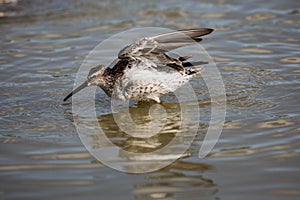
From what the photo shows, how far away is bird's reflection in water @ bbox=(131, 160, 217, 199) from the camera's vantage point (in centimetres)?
479

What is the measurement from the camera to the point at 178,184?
16.4 feet

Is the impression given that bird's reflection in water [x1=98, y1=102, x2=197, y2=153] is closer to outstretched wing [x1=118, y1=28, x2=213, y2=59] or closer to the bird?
the bird

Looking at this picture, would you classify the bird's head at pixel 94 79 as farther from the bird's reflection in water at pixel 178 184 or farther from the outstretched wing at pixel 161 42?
the bird's reflection in water at pixel 178 184

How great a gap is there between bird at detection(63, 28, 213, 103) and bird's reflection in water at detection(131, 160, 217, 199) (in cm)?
216

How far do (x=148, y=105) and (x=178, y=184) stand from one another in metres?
2.75

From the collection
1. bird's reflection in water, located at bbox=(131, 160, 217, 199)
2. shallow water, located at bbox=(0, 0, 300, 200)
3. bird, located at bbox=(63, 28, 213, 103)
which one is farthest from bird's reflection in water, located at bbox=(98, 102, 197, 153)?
bird's reflection in water, located at bbox=(131, 160, 217, 199)

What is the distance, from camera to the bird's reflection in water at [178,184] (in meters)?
4.79

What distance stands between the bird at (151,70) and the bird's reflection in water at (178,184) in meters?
2.16

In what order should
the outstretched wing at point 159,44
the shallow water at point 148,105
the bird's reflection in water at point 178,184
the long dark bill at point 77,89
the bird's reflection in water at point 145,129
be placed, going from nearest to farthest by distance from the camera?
1. the bird's reflection in water at point 178,184
2. the shallow water at point 148,105
3. the bird's reflection in water at point 145,129
4. the outstretched wing at point 159,44
5. the long dark bill at point 77,89

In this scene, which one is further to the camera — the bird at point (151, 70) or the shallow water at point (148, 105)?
the bird at point (151, 70)

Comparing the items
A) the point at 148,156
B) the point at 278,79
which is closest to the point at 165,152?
the point at 148,156

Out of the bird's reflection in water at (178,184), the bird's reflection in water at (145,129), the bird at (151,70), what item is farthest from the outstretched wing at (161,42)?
the bird's reflection in water at (178,184)

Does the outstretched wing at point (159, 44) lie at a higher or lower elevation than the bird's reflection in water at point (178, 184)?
higher

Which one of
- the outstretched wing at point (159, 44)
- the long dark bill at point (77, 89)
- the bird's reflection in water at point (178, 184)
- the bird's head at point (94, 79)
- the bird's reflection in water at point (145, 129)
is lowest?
the bird's reflection in water at point (178, 184)
